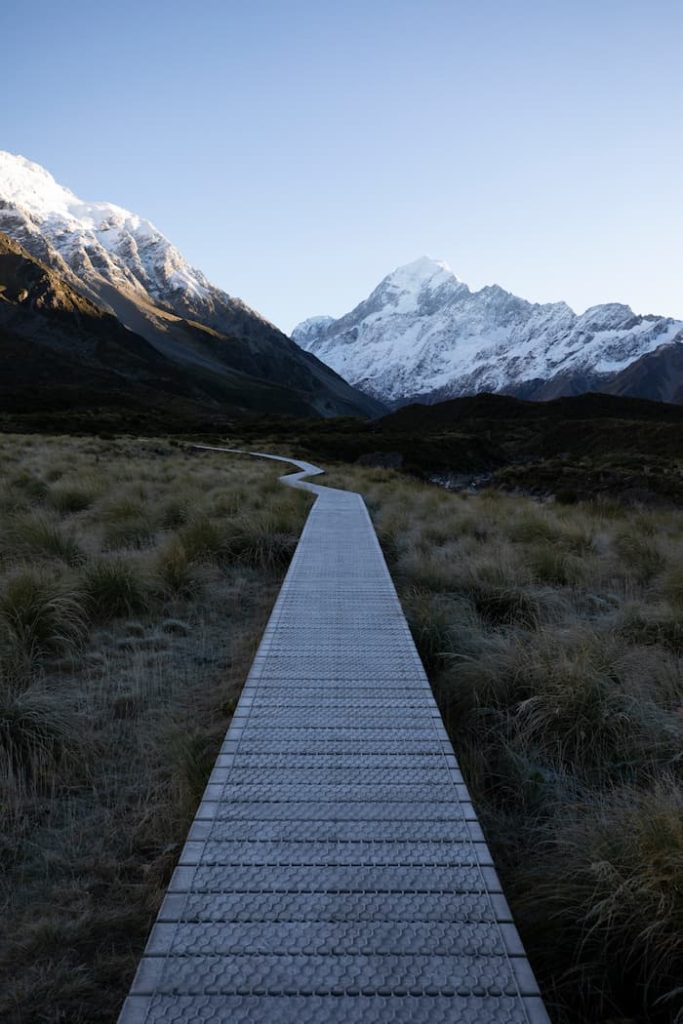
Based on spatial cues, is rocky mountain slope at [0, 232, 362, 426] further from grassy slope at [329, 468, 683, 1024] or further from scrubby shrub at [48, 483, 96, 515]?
Answer: grassy slope at [329, 468, 683, 1024]

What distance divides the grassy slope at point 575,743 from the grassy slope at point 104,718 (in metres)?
1.44

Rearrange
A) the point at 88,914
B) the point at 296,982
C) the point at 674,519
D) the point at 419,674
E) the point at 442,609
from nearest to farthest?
the point at 296,982, the point at 88,914, the point at 419,674, the point at 442,609, the point at 674,519

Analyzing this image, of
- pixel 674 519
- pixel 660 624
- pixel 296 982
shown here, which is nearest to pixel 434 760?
pixel 296 982

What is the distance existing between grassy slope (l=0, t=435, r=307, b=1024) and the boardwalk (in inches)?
15.7

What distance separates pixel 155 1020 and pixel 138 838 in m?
1.23

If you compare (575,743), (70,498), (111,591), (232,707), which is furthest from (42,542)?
(575,743)

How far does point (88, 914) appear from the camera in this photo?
2283 mm

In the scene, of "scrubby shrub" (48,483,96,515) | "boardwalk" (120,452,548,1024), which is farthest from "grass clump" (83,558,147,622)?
"scrubby shrub" (48,483,96,515)

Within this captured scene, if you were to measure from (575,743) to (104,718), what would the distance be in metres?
2.75

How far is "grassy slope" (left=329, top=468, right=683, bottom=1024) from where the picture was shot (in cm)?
202

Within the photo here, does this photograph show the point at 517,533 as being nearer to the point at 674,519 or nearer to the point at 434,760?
the point at 674,519

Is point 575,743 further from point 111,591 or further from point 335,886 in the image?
point 111,591

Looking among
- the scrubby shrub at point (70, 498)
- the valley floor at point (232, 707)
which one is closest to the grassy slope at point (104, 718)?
the valley floor at point (232, 707)

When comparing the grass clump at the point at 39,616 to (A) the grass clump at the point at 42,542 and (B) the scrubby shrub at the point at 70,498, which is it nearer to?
(A) the grass clump at the point at 42,542
